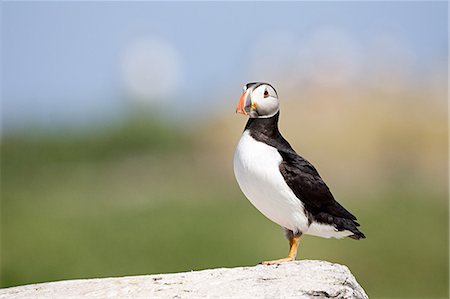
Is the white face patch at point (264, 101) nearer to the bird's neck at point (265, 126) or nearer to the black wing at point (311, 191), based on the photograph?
the bird's neck at point (265, 126)

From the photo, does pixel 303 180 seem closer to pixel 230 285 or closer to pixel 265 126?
pixel 265 126

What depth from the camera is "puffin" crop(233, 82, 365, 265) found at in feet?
18.0

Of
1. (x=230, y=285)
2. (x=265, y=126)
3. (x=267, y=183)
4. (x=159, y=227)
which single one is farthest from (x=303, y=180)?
(x=159, y=227)

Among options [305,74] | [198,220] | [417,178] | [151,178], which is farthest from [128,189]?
[305,74]

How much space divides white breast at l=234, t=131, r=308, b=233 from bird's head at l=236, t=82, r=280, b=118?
18 cm

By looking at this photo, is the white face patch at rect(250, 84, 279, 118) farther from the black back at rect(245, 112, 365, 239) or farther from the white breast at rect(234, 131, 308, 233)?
the white breast at rect(234, 131, 308, 233)

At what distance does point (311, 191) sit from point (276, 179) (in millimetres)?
279

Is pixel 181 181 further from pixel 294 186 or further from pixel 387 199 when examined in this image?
pixel 294 186

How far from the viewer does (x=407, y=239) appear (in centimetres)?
1511

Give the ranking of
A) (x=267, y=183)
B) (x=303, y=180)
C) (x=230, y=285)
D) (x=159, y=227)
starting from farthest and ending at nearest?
1. (x=159, y=227)
2. (x=303, y=180)
3. (x=267, y=183)
4. (x=230, y=285)

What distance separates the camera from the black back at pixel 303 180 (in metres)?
5.56

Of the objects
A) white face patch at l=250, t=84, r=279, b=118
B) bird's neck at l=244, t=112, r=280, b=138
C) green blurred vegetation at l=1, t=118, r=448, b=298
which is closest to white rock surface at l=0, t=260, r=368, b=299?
bird's neck at l=244, t=112, r=280, b=138

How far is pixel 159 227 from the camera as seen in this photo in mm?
14508

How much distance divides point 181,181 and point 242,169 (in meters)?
14.7
